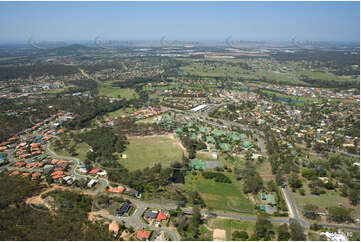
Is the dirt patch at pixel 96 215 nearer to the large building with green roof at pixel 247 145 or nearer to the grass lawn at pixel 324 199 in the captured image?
the grass lawn at pixel 324 199

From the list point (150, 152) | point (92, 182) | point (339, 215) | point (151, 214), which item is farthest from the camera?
point (150, 152)

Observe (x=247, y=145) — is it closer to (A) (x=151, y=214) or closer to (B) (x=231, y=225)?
(B) (x=231, y=225)

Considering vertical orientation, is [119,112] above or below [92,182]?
above

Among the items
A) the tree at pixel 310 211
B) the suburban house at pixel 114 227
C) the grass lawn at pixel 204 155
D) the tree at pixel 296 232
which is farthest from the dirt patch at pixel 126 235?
the tree at pixel 310 211

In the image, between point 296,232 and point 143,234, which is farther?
point 143,234

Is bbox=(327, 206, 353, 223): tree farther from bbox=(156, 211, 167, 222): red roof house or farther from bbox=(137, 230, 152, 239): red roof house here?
bbox=(137, 230, 152, 239): red roof house

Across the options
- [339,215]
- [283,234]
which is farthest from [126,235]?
[339,215]
